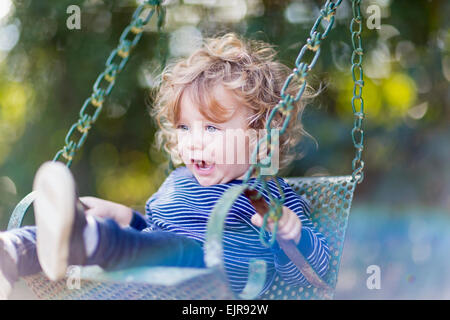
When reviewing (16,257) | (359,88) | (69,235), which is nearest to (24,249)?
(16,257)

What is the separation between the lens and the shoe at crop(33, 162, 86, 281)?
0.76 metres

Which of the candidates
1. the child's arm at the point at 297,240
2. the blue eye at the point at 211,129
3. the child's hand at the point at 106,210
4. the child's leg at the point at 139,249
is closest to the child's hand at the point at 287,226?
the child's arm at the point at 297,240

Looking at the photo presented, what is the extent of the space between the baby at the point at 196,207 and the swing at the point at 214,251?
0.04 meters

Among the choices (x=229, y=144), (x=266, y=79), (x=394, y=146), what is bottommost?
(x=394, y=146)

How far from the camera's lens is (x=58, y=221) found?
2.50ft

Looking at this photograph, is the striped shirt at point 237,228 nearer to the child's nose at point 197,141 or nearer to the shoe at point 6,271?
the child's nose at point 197,141

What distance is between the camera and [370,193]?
252 cm

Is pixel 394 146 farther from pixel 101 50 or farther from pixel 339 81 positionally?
pixel 101 50

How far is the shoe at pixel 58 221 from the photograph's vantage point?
0.76 m
